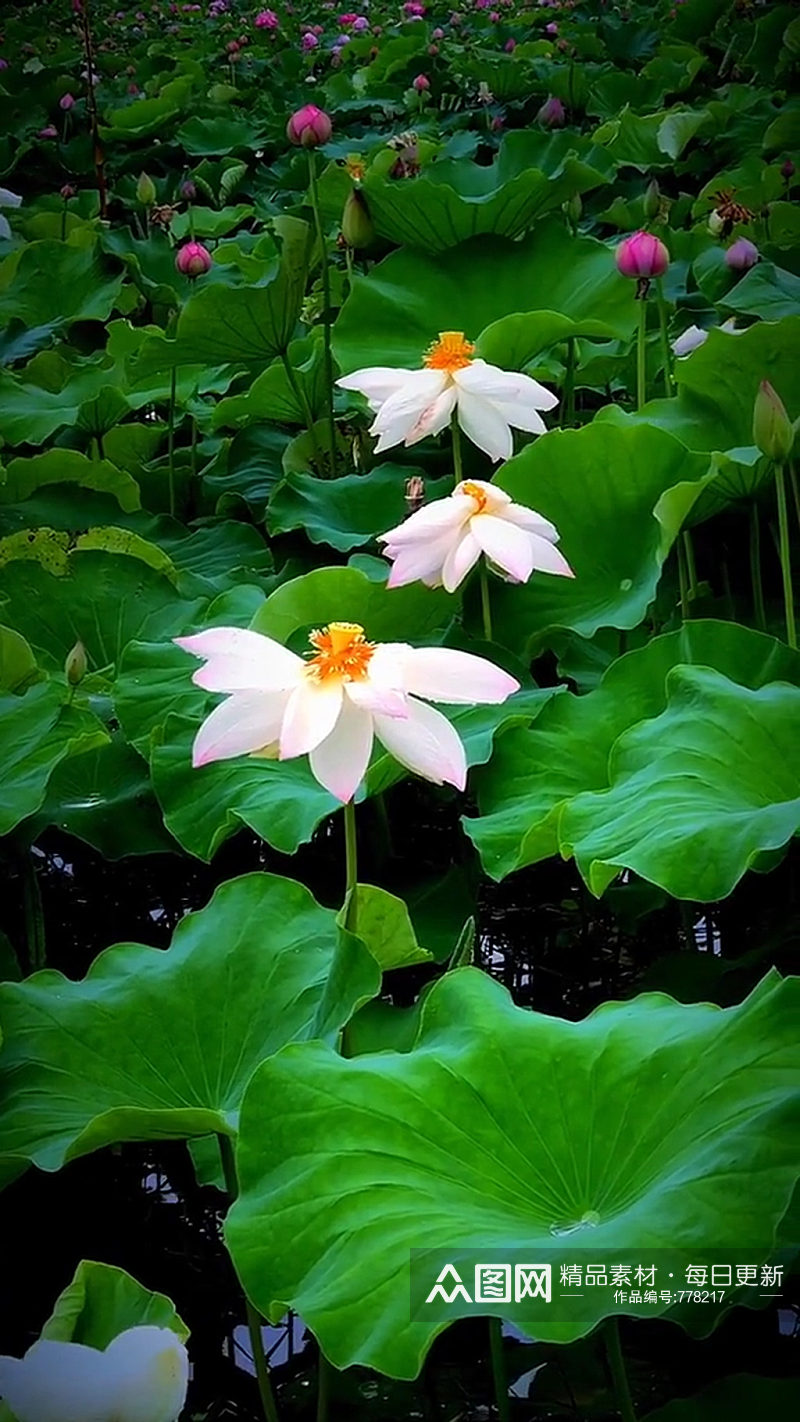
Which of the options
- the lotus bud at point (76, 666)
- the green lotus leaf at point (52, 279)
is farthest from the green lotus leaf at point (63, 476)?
the green lotus leaf at point (52, 279)

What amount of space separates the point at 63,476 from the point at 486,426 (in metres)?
0.72

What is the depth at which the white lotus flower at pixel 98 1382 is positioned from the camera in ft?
2.02

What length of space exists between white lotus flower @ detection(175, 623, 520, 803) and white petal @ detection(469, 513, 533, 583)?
267mm

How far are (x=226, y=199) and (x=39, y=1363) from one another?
11.0 feet

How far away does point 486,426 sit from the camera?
3.97 ft

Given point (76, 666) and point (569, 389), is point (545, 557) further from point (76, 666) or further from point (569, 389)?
point (569, 389)

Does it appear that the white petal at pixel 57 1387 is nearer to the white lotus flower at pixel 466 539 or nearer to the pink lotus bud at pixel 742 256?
the white lotus flower at pixel 466 539

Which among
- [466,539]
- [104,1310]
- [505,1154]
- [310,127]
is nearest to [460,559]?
[466,539]

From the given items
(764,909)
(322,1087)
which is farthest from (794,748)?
(322,1087)

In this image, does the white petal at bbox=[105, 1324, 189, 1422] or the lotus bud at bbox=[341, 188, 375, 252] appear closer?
the white petal at bbox=[105, 1324, 189, 1422]

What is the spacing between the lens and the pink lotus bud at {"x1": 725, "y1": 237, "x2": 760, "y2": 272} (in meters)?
1.65

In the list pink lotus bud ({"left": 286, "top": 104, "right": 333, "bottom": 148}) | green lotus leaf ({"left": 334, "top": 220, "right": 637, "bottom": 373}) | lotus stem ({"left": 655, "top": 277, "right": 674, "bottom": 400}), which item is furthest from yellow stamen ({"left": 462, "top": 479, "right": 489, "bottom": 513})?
pink lotus bud ({"left": 286, "top": 104, "right": 333, "bottom": 148})

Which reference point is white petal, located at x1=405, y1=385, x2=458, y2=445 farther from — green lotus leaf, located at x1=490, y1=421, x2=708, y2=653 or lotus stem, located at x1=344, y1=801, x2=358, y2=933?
lotus stem, located at x1=344, y1=801, x2=358, y2=933

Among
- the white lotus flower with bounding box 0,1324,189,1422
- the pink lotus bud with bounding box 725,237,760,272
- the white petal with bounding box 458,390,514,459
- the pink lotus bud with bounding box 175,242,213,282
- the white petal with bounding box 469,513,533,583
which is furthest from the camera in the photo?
the pink lotus bud with bounding box 175,242,213,282
